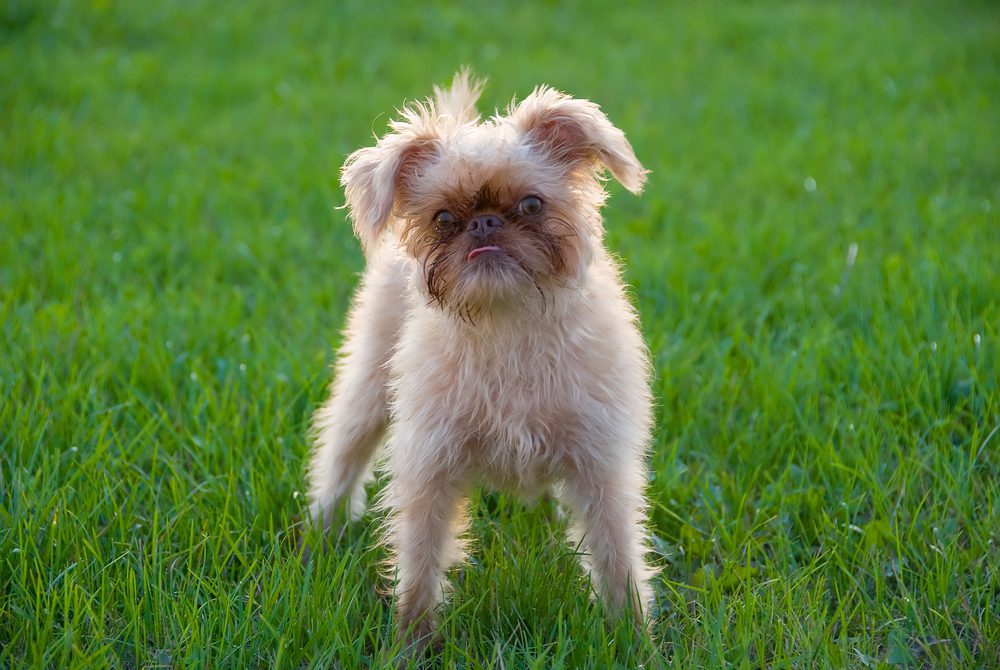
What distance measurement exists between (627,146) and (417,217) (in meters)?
0.65

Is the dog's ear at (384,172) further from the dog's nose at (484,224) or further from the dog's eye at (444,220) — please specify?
the dog's nose at (484,224)

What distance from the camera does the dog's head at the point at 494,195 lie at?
2.55m

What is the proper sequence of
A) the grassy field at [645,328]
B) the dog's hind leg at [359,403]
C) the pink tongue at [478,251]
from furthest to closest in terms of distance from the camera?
the dog's hind leg at [359,403] < the grassy field at [645,328] < the pink tongue at [478,251]

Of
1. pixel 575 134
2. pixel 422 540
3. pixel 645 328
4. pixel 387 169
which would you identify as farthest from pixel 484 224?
pixel 645 328

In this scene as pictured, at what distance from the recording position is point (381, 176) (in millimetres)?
2666

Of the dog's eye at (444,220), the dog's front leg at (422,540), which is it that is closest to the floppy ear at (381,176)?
the dog's eye at (444,220)

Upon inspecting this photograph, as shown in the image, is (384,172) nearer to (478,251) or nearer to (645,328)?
(478,251)

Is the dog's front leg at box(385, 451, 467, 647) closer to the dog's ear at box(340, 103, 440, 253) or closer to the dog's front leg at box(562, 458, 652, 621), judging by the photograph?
the dog's front leg at box(562, 458, 652, 621)

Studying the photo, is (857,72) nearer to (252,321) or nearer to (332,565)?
(252,321)

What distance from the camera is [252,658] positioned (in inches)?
102

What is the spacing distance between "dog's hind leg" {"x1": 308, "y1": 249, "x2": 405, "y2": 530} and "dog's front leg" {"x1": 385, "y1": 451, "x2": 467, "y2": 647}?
488mm

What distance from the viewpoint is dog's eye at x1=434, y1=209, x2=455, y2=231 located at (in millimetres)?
2621

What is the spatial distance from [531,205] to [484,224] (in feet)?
0.51

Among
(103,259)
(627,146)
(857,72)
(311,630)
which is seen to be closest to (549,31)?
(857,72)
